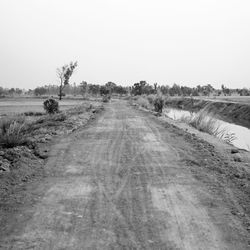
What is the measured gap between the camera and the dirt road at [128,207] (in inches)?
191

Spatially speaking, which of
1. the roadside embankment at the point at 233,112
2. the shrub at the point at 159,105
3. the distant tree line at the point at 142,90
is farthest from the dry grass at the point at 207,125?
the distant tree line at the point at 142,90

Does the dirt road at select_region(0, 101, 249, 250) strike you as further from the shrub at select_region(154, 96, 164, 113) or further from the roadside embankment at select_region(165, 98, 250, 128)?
the shrub at select_region(154, 96, 164, 113)

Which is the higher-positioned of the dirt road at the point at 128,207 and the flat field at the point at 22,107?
the dirt road at the point at 128,207

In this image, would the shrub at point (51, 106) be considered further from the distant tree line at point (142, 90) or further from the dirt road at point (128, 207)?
the distant tree line at point (142, 90)

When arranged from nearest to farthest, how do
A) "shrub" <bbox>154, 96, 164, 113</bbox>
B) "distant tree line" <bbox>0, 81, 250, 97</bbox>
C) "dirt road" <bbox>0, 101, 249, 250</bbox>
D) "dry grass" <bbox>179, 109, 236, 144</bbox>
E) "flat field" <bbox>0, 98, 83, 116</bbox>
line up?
"dirt road" <bbox>0, 101, 249, 250</bbox>, "dry grass" <bbox>179, 109, 236, 144</bbox>, "flat field" <bbox>0, 98, 83, 116</bbox>, "shrub" <bbox>154, 96, 164, 113</bbox>, "distant tree line" <bbox>0, 81, 250, 97</bbox>

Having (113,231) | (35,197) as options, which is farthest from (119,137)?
(113,231)

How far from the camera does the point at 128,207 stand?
6102 millimetres

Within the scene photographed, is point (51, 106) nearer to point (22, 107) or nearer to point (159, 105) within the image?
point (159, 105)

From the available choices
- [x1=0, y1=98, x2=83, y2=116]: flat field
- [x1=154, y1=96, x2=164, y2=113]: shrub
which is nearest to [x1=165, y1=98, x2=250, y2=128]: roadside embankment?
[x1=154, y1=96, x2=164, y2=113]: shrub

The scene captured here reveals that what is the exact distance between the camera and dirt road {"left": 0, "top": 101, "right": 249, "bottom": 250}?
15.9 ft

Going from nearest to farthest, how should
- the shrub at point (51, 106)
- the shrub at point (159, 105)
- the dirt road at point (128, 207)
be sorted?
the dirt road at point (128, 207) < the shrub at point (51, 106) < the shrub at point (159, 105)

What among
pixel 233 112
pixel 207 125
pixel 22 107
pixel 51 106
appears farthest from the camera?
pixel 22 107

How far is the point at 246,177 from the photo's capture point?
8422 millimetres

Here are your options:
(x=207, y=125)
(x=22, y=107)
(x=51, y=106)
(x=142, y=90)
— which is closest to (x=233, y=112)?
(x=207, y=125)
